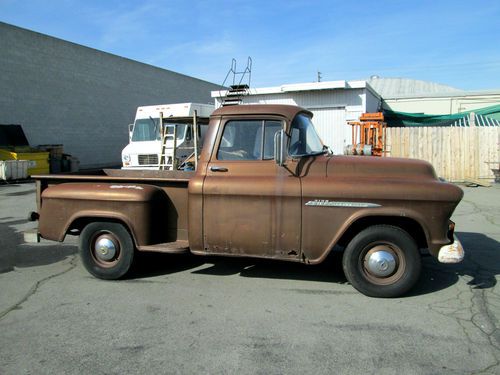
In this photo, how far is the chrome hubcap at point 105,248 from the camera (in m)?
5.24

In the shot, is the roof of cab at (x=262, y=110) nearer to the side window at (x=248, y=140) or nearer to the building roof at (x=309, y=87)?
the side window at (x=248, y=140)

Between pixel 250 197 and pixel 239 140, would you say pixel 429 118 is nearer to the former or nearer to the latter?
pixel 239 140

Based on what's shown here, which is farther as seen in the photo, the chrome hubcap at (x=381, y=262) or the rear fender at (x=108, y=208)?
the rear fender at (x=108, y=208)

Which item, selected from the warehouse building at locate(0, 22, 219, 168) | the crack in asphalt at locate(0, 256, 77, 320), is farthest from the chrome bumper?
the warehouse building at locate(0, 22, 219, 168)

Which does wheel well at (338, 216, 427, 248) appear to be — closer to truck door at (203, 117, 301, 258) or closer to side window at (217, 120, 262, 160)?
truck door at (203, 117, 301, 258)

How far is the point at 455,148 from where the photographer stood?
15.9m

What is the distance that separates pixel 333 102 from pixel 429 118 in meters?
5.64

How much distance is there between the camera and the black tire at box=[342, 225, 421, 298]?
4.51 meters

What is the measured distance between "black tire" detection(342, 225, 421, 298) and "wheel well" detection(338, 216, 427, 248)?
4.0 inches

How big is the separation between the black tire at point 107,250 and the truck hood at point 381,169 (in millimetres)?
2589

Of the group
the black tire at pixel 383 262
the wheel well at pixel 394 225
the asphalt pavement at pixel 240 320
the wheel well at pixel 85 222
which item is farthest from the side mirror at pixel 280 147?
the wheel well at pixel 85 222

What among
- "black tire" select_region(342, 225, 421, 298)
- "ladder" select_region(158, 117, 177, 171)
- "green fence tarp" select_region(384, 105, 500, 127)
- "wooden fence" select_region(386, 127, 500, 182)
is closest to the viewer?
"black tire" select_region(342, 225, 421, 298)

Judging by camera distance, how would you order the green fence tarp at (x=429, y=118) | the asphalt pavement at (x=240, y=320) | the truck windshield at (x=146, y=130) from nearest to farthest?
the asphalt pavement at (x=240, y=320)
the truck windshield at (x=146, y=130)
the green fence tarp at (x=429, y=118)

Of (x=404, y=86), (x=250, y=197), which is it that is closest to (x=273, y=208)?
(x=250, y=197)
